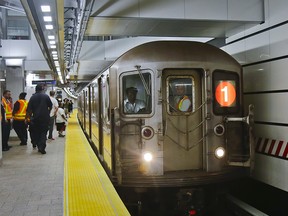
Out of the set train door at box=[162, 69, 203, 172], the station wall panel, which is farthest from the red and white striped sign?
train door at box=[162, 69, 203, 172]

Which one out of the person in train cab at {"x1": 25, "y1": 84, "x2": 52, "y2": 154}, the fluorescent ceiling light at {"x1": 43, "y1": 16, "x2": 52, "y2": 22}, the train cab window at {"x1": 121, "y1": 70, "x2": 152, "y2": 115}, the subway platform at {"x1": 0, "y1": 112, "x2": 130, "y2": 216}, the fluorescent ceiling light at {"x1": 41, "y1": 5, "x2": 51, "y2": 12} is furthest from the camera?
the person in train cab at {"x1": 25, "y1": 84, "x2": 52, "y2": 154}

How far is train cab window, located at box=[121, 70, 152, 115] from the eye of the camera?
5184 millimetres

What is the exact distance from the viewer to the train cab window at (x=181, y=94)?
17.3 feet

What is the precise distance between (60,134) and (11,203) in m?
8.97

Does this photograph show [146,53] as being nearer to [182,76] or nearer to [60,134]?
[182,76]

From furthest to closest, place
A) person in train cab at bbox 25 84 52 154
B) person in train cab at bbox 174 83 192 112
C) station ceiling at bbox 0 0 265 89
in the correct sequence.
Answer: person in train cab at bbox 25 84 52 154, station ceiling at bbox 0 0 265 89, person in train cab at bbox 174 83 192 112

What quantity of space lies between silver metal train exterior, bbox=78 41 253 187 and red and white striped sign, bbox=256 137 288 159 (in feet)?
3.95

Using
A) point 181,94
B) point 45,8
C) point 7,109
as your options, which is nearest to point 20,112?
point 7,109

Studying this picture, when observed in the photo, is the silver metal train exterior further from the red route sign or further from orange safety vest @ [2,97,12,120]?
orange safety vest @ [2,97,12,120]

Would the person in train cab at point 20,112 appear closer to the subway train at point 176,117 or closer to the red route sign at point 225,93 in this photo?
the subway train at point 176,117

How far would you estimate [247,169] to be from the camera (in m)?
5.44

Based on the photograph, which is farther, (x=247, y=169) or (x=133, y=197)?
(x=247, y=169)

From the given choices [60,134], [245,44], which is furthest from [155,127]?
[60,134]

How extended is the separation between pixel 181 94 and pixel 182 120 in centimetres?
41
